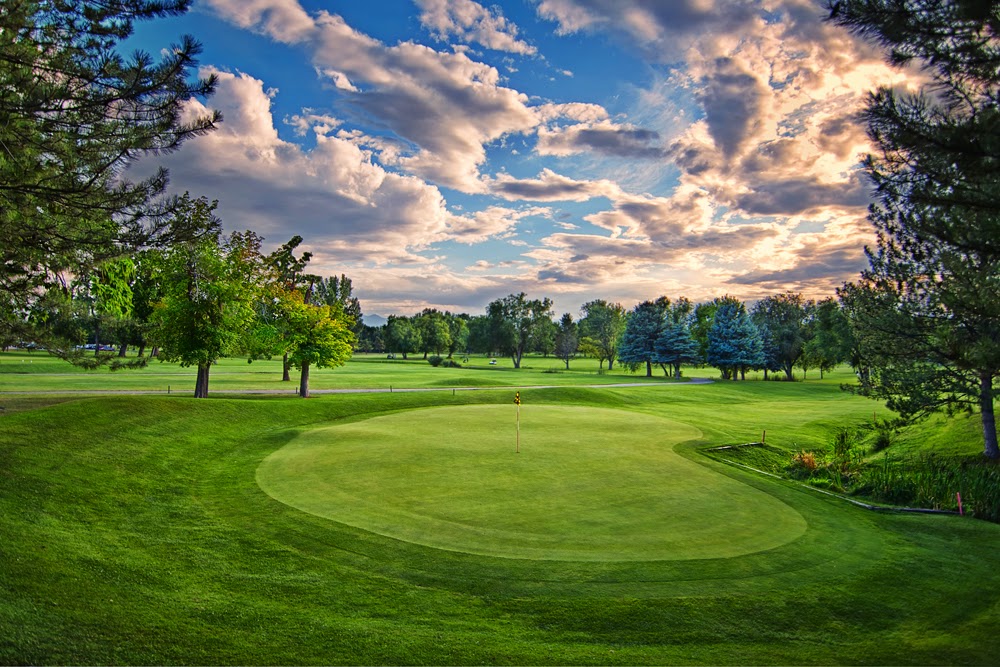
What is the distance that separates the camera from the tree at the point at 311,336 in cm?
2933

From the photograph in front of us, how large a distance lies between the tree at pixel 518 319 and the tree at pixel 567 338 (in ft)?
23.0

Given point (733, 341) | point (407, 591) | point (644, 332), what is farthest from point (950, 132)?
point (644, 332)

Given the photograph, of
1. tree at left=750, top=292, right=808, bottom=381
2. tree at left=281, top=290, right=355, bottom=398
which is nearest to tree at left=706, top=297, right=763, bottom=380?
tree at left=750, top=292, right=808, bottom=381

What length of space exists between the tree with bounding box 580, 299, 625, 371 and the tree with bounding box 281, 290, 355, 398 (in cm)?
6378

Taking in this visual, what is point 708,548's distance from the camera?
8570 millimetres

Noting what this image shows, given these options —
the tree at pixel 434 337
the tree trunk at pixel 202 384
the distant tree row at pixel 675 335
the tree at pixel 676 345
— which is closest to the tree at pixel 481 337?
the distant tree row at pixel 675 335

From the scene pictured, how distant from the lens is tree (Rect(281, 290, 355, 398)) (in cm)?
2933

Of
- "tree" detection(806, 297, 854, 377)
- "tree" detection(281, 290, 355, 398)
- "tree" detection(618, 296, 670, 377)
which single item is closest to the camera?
"tree" detection(281, 290, 355, 398)

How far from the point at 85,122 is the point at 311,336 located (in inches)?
837

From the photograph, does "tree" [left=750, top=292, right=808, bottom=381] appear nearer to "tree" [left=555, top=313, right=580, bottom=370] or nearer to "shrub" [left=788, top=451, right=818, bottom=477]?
"tree" [left=555, top=313, right=580, bottom=370]

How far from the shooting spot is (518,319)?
9269 cm

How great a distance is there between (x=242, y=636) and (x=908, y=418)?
64.9 feet

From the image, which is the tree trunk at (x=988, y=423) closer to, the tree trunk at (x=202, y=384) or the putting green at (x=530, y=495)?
the putting green at (x=530, y=495)

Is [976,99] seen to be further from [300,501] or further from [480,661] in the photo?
[300,501]
